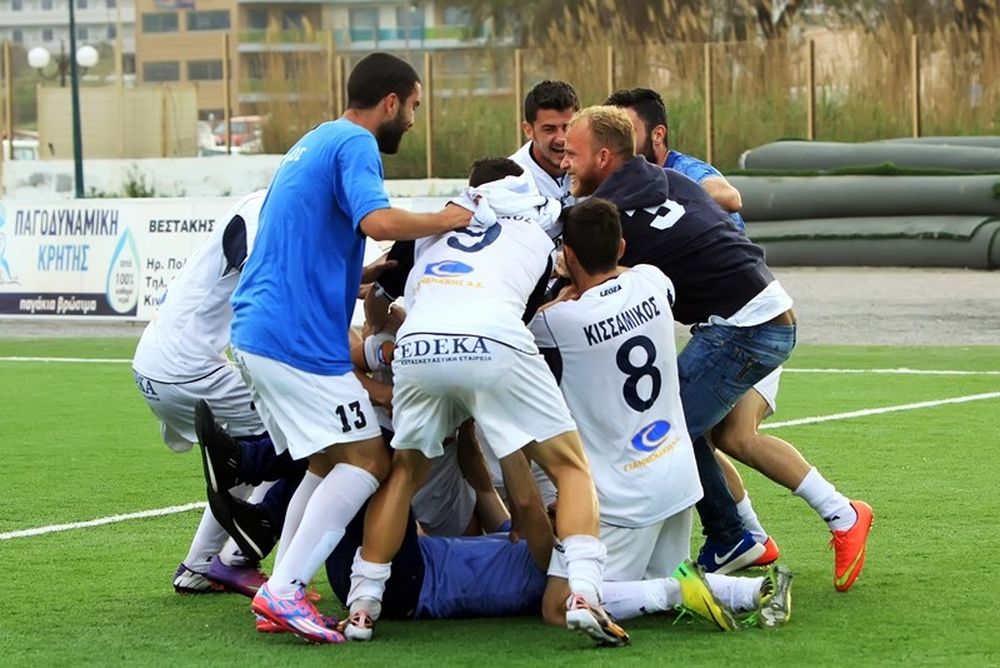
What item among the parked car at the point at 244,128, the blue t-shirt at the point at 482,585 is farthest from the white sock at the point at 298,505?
the parked car at the point at 244,128

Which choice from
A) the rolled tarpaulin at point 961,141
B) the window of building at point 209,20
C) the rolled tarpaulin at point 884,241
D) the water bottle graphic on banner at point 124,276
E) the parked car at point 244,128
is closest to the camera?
the water bottle graphic on banner at point 124,276

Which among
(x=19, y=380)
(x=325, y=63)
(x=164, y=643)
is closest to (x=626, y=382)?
(x=164, y=643)

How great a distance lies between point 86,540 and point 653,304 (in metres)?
3.25

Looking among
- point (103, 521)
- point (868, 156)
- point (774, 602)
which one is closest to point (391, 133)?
point (774, 602)

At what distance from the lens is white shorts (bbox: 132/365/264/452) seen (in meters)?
7.06

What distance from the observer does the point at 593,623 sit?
575 centimetres

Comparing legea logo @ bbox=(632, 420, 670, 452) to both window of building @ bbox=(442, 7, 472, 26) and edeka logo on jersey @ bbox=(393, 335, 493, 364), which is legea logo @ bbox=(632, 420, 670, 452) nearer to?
edeka logo on jersey @ bbox=(393, 335, 493, 364)

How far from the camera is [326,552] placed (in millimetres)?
6270

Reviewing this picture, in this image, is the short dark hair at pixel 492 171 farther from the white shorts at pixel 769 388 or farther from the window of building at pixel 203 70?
the window of building at pixel 203 70

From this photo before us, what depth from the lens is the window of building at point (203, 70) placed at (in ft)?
351

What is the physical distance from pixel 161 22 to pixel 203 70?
5040 mm

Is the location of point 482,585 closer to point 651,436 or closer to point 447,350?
point 651,436

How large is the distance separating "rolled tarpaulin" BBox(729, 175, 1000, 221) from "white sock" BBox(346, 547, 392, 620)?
62.0 ft

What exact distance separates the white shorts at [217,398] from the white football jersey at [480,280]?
100 cm
